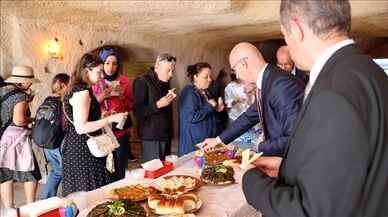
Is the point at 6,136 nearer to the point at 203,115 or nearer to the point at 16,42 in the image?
the point at 16,42

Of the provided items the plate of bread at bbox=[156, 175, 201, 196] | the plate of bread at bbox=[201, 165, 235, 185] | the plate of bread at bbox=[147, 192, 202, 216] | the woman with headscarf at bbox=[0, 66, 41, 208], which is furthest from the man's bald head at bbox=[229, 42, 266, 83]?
the woman with headscarf at bbox=[0, 66, 41, 208]

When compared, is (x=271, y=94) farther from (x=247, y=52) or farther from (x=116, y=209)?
(x=116, y=209)

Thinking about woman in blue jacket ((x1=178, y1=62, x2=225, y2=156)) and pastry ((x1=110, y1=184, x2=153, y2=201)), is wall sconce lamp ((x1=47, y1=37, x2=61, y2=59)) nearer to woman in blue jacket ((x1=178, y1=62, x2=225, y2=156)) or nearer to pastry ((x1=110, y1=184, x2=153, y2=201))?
woman in blue jacket ((x1=178, y1=62, x2=225, y2=156))

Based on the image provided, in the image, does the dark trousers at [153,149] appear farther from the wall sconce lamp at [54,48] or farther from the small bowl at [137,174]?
the wall sconce lamp at [54,48]

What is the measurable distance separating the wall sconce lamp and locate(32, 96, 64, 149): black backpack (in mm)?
1416

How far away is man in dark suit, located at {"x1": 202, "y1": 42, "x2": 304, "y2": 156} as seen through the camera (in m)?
1.96

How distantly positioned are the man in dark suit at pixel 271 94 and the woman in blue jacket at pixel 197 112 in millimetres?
1611

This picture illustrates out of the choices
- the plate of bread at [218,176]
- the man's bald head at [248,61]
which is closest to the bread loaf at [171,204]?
the plate of bread at [218,176]

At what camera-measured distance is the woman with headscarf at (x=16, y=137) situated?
330 centimetres

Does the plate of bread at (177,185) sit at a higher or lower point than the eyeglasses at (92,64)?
lower

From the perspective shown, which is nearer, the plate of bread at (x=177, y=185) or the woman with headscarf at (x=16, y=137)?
the plate of bread at (x=177, y=185)

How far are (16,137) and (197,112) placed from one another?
1782mm

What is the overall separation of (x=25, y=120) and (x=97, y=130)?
115 cm

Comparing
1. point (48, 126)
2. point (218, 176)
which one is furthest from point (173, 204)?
point (48, 126)
